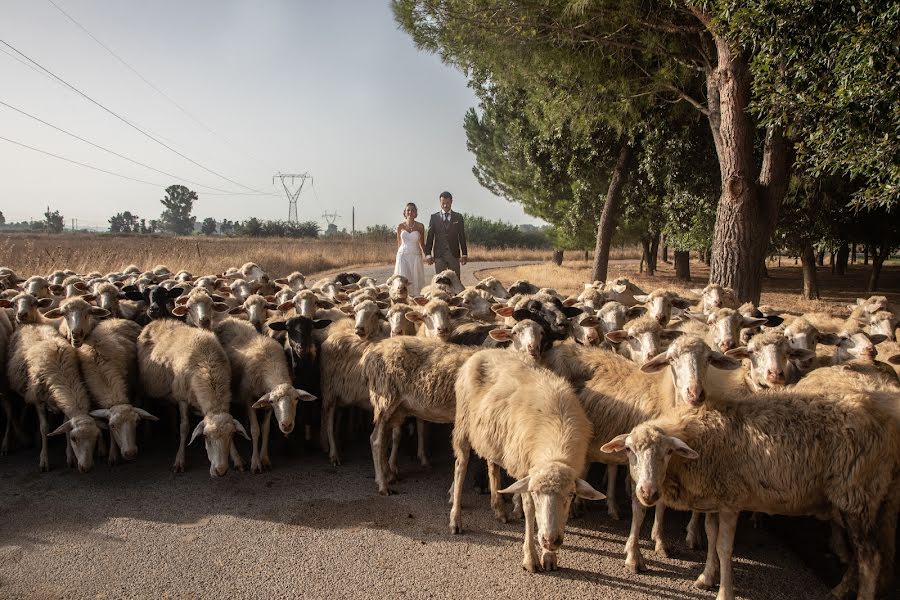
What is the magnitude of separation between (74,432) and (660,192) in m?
16.2

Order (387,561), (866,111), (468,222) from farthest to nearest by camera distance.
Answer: (468,222), (866,111), (387,561)

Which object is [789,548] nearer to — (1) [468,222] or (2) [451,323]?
(2) [451,323]

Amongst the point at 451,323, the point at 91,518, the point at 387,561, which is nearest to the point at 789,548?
the point at 387,561

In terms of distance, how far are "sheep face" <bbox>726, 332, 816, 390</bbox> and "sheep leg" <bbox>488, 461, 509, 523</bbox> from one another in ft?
7.28

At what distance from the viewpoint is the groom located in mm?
11430

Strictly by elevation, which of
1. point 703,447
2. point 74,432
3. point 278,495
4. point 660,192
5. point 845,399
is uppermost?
point 660,192

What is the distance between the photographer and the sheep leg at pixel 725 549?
380 centimetres

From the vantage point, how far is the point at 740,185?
9.54 m

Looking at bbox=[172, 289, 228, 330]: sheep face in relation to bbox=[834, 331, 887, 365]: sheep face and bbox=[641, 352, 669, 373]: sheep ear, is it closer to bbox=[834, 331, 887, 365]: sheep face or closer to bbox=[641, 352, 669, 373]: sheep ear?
bbox=[641, 352, 669, 373]: sheep ear

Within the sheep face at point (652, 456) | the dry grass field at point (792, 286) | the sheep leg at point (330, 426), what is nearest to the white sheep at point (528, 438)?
the sheep face at point (652, 456)

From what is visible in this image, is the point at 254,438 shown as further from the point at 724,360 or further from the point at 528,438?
the point at 724,360

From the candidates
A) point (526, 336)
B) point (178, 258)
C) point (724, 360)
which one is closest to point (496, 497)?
point (526, 336)

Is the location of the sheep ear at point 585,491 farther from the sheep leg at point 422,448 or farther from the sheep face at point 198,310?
the sheep face at point 198,310

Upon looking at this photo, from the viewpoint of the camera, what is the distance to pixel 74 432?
5781 millimetres
